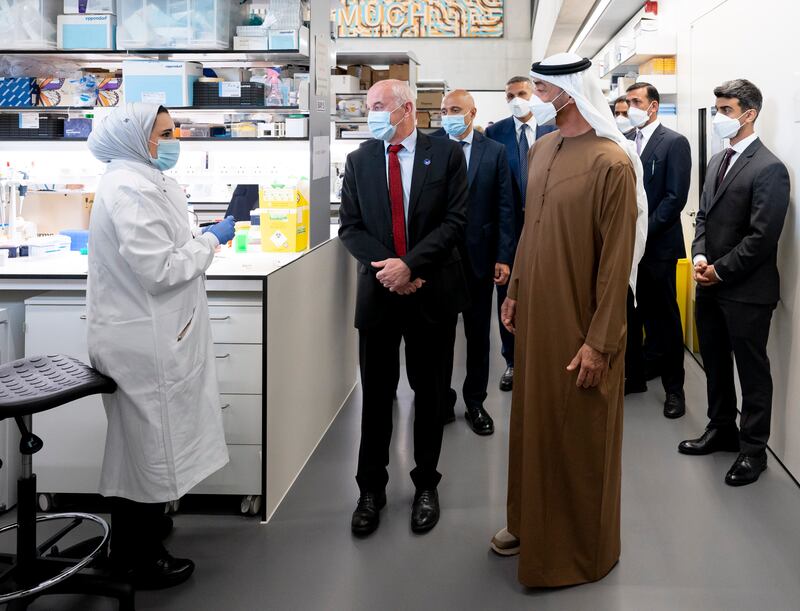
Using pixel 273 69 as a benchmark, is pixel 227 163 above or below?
below

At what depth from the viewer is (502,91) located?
56.2ft

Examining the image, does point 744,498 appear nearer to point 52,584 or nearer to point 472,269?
point 472,269

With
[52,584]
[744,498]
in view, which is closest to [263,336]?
[52,584]

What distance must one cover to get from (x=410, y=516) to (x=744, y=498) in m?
1.37

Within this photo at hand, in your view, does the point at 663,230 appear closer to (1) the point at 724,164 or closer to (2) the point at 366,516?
(1) the point at 724,164

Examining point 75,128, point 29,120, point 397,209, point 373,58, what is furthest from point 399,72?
point 397,209

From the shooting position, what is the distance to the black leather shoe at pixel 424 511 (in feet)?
10.3

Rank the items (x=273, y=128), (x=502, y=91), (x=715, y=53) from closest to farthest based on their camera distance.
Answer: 1. (x=715, y=53)
2. (x=273, y=128)
3. (x=502, y=91)

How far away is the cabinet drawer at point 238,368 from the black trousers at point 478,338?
4.66ft

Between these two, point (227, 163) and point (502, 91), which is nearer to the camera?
point (227, 163)

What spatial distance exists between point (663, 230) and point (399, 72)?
4012 millimetres

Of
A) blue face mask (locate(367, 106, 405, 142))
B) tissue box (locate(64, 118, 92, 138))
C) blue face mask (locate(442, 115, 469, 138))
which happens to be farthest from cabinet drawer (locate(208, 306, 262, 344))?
tissue box (locate(64, 118, 92, 138))

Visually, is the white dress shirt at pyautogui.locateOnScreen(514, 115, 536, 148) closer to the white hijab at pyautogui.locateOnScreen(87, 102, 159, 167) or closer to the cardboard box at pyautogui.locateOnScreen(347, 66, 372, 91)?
the white hijab at pyautogui.locateOnScreen(87, 102, 159, 167)

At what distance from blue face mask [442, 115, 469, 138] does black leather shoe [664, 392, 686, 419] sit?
6.07 feet
